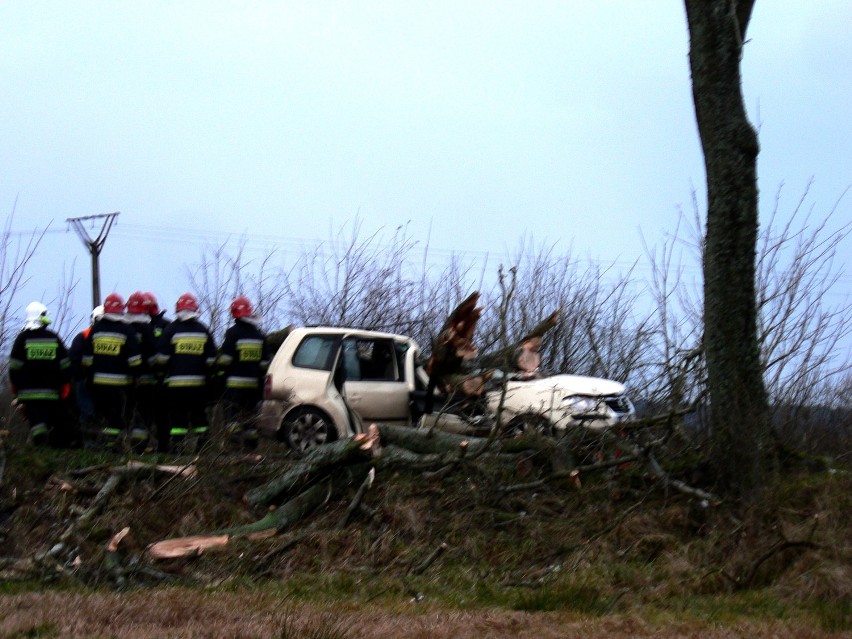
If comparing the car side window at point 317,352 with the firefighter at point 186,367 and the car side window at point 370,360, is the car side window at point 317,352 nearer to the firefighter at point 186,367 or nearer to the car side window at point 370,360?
the car side window at point 370,360

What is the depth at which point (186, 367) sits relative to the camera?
12.7 metres

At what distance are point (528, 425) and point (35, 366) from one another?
227 inches

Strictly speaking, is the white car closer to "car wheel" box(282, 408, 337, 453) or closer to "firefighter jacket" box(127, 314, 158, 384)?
"car wheel" box(282, 408, 337, 453)

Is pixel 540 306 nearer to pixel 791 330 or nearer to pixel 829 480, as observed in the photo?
pixel 791 330

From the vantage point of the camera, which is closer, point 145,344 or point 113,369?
point 113,369

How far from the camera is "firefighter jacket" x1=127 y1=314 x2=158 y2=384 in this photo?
13109 millimetres

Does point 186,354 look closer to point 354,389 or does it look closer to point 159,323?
point 159,323

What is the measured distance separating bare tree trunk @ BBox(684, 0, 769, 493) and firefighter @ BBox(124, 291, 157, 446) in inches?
255

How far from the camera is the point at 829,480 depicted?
923 centimetres

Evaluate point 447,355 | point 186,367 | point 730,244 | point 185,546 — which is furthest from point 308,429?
point 730,244

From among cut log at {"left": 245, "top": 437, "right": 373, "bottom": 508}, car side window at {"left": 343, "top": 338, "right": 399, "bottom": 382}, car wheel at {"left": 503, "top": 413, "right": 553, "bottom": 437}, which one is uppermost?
car side window at {"left": 343, "top": 338, "right": 399, "bottom": 382}

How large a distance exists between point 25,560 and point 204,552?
4.45 feet

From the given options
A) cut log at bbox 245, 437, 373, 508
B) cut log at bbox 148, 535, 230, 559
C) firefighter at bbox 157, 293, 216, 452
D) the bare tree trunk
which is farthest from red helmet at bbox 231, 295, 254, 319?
the bare tree trunk

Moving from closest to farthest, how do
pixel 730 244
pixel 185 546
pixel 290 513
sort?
pixel 185 546 < pixel 730 244 < pixel 290 513
